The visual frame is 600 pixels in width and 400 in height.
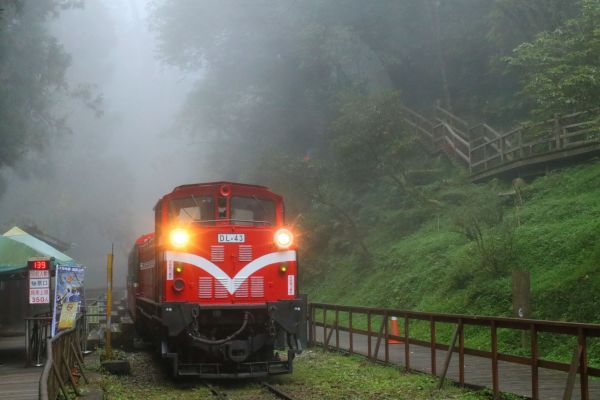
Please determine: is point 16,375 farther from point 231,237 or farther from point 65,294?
point 231,237

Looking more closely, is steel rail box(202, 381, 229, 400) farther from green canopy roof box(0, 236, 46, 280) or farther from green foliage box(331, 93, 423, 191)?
green foliage box(331, 93, 423, 191)

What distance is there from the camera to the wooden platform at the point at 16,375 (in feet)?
32.9

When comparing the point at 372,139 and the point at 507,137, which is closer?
the point at 372,139

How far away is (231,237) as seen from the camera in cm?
1211

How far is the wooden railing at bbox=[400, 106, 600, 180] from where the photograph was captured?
68.4 feet

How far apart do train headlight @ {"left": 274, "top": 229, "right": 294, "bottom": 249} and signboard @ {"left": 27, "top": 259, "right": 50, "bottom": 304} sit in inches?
206

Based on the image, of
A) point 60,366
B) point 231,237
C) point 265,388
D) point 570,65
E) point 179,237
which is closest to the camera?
point 60,366

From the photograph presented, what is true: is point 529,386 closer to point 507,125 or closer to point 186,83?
point 507,125

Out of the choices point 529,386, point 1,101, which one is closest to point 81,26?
point 1,101

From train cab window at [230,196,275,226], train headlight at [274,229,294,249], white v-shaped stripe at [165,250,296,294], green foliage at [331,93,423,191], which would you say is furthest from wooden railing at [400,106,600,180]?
white v-shaped stripe at [165,250,296,294]

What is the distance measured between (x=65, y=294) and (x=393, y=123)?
1353 centimetres

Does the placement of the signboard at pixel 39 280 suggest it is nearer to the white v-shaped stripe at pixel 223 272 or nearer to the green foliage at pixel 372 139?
the white v-shaped stripe at pixel 223 272

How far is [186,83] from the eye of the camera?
109 m

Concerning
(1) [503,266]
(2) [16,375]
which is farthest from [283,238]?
(1) [503,266]
